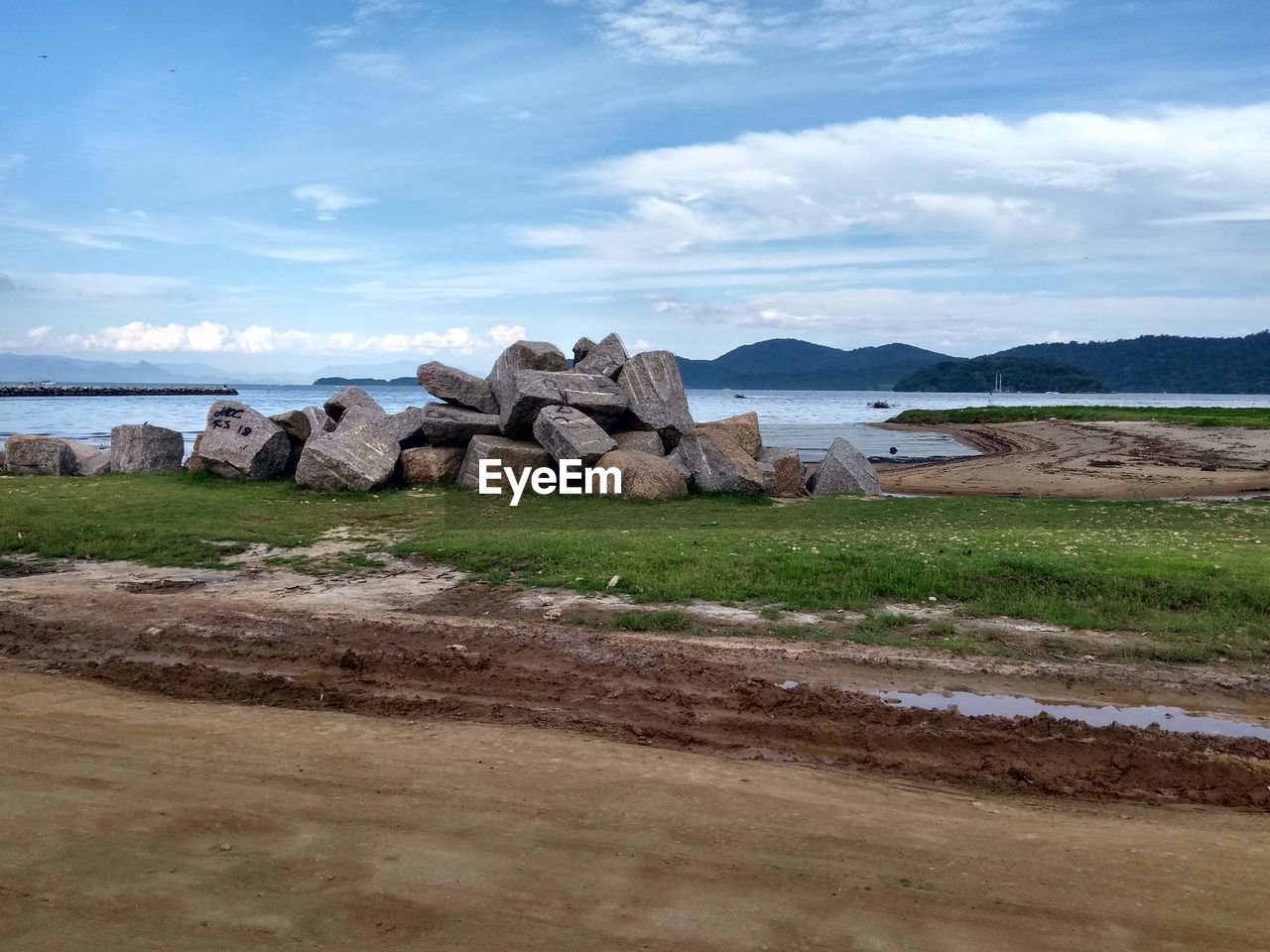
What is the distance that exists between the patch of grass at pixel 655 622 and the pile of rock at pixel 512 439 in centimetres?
839

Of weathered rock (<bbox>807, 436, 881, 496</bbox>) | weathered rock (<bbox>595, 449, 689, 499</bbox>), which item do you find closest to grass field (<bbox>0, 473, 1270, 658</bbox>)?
weathered rock (<bbox>595, 449, 689, 499</bbox>)

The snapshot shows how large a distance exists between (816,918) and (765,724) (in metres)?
2.61

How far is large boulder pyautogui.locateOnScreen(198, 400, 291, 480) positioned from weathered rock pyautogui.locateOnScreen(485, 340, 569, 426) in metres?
4.57

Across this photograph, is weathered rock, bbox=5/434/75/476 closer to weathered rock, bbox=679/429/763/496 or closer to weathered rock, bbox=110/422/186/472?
weathered rock, bbox=110/422/186/472

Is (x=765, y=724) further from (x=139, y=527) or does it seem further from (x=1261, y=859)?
(x=139, y=527)

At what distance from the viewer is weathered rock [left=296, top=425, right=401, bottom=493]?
18.2 metres

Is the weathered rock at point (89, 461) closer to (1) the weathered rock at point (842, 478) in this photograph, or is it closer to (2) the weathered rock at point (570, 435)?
(2) the weathered rock at point (570, 435)

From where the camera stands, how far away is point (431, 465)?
19.3 meters

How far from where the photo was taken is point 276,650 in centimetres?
835

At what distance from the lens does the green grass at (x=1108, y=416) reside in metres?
46.3

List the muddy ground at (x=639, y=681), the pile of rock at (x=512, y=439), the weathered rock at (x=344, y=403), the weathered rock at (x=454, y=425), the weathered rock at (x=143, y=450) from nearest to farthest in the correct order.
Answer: the muddy ground at (x=639, y=681)
the pile of rock at (x=512, y=439)
the weathered rock at (x=454, y=425)
the weathered rock at (x=143, y=450)
the weathered rock at (x=344, y=403)

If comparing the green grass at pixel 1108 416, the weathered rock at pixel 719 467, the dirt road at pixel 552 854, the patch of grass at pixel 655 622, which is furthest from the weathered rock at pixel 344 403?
the green grass at pixel 1108 416

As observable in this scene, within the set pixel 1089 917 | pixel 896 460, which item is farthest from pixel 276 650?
pixel 896 460

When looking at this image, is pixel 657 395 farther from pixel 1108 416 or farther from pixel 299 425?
pixel 1108 416
